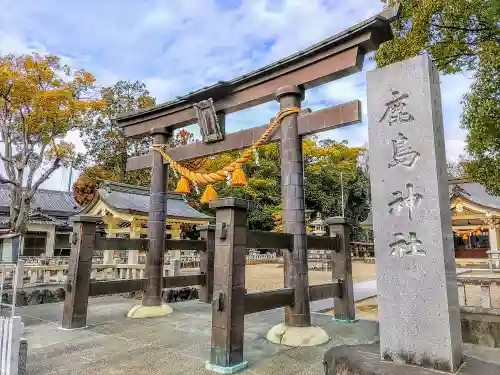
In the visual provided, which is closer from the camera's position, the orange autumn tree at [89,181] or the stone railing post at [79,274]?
the stone railing post at [79,274]

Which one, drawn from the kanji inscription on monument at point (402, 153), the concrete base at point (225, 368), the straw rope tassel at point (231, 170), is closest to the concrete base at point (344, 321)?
the concrete base at point (225, 368)

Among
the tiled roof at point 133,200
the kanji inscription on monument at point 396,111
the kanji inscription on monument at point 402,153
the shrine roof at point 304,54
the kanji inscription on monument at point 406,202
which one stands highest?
the shrine roof at point 304,54

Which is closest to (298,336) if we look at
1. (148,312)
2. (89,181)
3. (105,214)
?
(148,312)

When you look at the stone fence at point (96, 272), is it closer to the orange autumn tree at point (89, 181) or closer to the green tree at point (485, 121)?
the green tree at point (485, 121)

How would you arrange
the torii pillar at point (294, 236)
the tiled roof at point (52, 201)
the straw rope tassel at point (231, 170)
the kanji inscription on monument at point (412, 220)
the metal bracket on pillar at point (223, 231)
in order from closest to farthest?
1. the kanji inscription on monument at point (412, 220)
2. the metal bracket on pillar at point (223, 231)
3. the torii pillar at point (294, 236)
4. the straw rope tassel at point (231, 170)
5. the tiled roof at point (52, 201)

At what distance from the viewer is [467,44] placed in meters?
Result: 7.44

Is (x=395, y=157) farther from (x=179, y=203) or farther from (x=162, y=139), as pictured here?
(x=179, y=203)

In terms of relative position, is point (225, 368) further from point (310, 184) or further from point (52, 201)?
point (52, 201)

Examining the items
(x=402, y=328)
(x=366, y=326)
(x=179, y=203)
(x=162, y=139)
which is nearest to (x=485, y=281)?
(x=366, y=326)

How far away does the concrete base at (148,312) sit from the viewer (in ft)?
21.2

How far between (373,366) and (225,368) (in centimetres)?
155

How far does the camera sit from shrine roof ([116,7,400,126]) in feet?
15.5

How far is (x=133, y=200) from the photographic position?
54.9ft

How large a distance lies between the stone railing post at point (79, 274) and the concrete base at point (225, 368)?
113 inches
